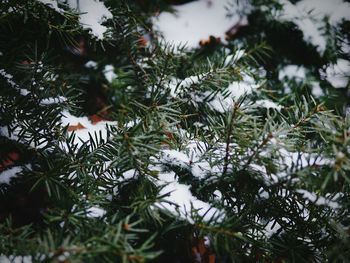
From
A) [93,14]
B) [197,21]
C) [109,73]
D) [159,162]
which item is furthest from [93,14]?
[197,21]

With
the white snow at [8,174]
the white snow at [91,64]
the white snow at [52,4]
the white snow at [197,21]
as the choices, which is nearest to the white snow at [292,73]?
the white snow at [197,21]

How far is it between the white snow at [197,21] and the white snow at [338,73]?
0.59m

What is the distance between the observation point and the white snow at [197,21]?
1719mm

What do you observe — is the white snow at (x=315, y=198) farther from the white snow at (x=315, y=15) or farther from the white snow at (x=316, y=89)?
the white snow at (x=315, y=15)

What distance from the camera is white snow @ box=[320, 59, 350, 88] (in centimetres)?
144

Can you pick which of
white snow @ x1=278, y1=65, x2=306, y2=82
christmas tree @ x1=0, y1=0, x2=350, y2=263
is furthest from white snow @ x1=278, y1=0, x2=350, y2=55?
white snow @ x1=278, y1=65, x2=306, y2=82

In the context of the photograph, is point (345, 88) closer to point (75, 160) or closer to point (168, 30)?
point (168, 30)

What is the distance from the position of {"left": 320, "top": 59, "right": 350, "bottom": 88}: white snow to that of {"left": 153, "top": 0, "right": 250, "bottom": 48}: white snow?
592 mm

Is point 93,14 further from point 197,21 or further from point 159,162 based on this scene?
point 197,21

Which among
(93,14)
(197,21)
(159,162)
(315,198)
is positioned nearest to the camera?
(315,198)

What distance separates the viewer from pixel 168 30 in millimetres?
1736

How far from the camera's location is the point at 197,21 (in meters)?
1.81

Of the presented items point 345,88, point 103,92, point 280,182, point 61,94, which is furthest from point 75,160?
point 345,88

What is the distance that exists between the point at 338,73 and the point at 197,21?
0.90m
